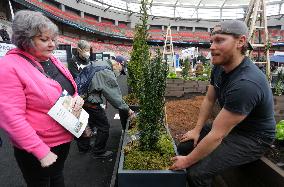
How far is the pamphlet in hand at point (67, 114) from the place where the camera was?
2.14 metres

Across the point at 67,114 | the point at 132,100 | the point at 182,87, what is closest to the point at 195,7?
the point at 182,87

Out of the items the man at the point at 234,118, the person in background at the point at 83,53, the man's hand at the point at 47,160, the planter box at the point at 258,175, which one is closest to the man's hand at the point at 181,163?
the man at the point at 234,118

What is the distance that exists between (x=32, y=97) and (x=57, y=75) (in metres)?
0.44

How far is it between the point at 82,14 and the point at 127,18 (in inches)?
450

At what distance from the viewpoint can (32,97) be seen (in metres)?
2.02

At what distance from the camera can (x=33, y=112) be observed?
2072 mm

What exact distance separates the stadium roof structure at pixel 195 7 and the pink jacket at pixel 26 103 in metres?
50.9

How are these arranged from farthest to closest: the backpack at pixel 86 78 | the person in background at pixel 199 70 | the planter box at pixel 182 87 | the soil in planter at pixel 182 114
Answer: the person in background at pixel 199 70, the planter box at pixel 182 87, the soil in planter at pixel 182 114, the backpack at pixel 86 78

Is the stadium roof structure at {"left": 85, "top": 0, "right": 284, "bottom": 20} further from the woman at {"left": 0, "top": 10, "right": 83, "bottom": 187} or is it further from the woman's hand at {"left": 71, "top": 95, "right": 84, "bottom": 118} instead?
the woman at {"left": 0, "top": 10, "right": 83, "bottom": 187}

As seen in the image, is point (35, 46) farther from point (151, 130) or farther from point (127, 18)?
point (127, 18)

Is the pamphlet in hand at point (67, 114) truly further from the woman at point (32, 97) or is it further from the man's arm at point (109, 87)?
the man's arm at point (109, 87)

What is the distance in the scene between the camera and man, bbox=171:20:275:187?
2281 millimetres

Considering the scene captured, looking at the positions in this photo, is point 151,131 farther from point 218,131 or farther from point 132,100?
point 132,100

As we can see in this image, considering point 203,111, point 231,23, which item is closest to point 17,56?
point 231,23
